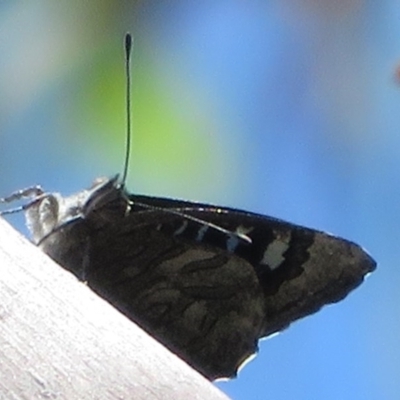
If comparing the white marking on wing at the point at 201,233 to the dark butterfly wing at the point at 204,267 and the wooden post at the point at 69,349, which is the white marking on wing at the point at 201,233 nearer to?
the dark butterfly wing at the point at 204,267

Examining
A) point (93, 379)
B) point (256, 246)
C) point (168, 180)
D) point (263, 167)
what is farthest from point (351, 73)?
point (93, 379)

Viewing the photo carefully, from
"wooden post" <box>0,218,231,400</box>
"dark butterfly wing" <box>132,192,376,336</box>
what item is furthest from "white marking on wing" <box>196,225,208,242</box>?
"wooden post" <box>0,218,231,400</box>

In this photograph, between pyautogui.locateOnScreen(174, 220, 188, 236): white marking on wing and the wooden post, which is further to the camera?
pyautogui.locateOnScreen(174, 220, 188, 236): white marking on wing

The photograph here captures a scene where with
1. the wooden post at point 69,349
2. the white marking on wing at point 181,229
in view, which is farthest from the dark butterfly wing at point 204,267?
the wooden post at point 69,349

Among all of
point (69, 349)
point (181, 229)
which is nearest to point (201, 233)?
point (181, 229)

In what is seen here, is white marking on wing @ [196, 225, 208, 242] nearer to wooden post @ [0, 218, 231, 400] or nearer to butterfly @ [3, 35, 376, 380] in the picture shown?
butterfly @ [3, 35, 376, 380]

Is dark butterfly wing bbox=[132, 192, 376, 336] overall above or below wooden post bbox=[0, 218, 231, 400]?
below

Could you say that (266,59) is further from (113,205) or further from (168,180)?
(113,205)

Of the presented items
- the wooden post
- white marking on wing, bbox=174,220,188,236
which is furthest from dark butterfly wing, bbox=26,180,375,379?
the wooden post

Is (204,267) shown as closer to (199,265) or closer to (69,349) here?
(199,265)
